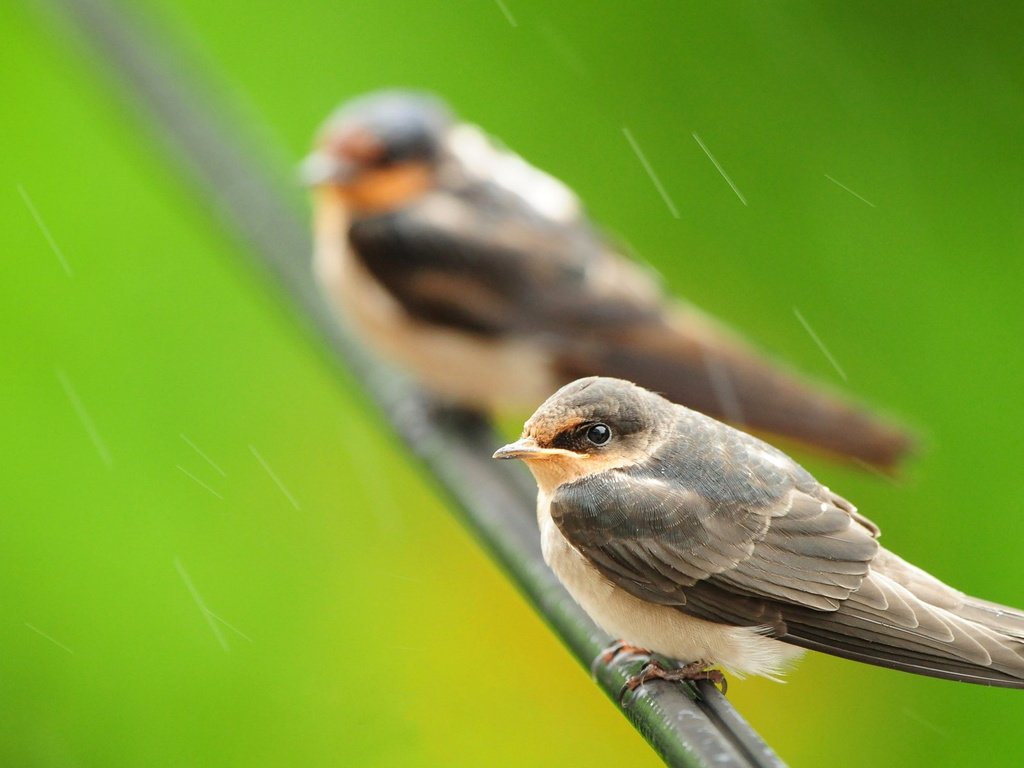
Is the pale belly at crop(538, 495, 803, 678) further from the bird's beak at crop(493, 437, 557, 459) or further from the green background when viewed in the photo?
the green background

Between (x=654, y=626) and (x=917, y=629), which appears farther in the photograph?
(x=654, y=626)

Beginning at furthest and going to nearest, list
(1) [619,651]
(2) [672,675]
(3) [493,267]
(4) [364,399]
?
(3) [493,267] < (4) [364,399] < (1) [619,651] < (2) [672,675]

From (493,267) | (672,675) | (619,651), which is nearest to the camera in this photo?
(672,675)

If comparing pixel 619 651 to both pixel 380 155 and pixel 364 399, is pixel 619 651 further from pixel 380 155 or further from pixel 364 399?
pixel 380 155

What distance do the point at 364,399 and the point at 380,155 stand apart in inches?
38.5

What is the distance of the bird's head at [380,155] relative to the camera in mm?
3406

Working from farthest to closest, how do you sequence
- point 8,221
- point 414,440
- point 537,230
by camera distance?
point 8,221, point 537,230, point 414,440

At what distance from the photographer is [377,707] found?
3.61 metres

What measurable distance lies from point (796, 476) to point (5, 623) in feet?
10.3

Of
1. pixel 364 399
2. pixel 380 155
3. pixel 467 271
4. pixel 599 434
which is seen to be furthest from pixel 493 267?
pixel 599 434

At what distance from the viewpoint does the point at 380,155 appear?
341cm

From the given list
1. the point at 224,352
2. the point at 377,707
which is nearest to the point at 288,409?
the point at 224,352

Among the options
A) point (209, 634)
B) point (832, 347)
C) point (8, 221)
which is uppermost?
point (8, 221)

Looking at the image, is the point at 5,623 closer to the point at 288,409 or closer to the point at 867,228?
the point at 288,409
